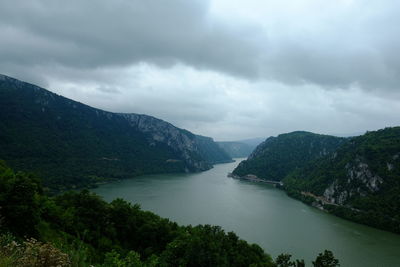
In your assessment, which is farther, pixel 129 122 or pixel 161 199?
pixel 129 122

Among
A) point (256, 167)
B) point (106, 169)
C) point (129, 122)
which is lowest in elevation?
point (106, 169)

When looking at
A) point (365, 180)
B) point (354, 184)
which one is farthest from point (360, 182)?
point (354, 184)

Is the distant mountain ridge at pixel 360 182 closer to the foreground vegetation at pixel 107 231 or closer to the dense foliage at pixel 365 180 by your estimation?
the dense foliage at pixel 365 180

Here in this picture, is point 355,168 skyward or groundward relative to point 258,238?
skyward

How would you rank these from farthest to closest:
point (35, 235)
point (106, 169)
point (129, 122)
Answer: point (129, 122) → point (106, 169) → point (35, 235)

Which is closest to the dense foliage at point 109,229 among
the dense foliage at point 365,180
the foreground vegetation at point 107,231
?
the foreground vegetation at point 107,231

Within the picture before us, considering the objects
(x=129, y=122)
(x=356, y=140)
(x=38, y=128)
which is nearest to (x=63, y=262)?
(x=356, y=140)

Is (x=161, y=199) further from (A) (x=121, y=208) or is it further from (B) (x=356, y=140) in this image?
(B) (x=356, y=140)
